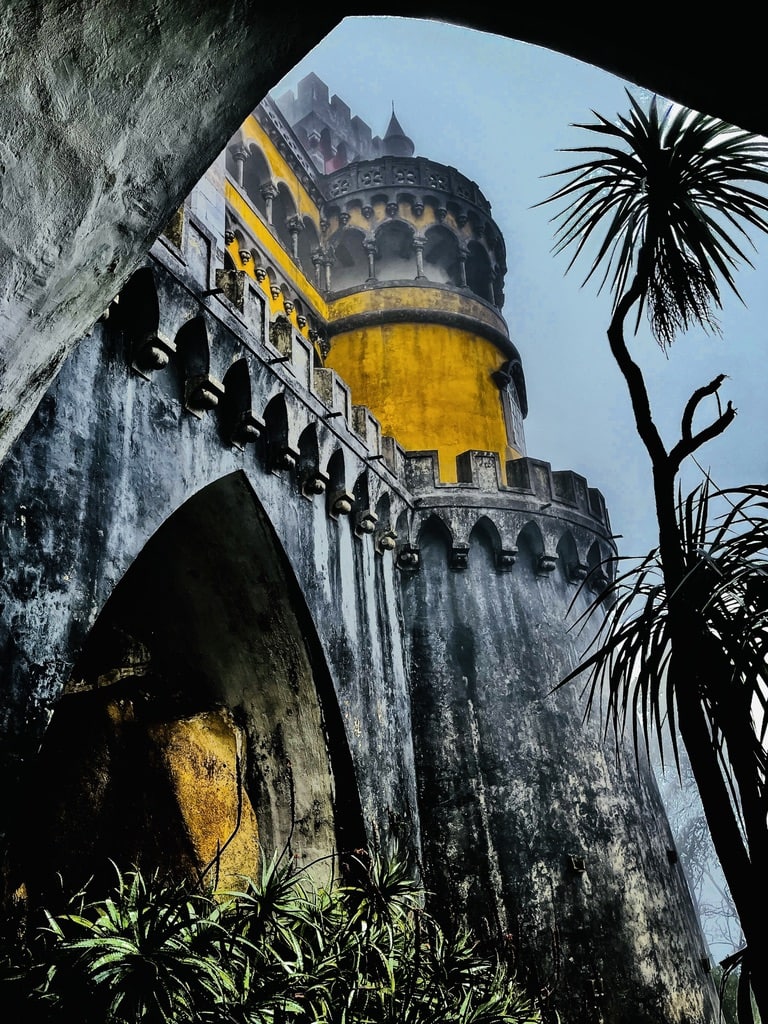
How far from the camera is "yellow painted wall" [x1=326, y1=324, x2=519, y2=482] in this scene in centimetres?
1116

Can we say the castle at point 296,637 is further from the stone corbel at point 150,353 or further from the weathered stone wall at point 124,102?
the weathered stone wall at point 124,102

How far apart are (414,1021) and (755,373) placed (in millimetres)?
168608

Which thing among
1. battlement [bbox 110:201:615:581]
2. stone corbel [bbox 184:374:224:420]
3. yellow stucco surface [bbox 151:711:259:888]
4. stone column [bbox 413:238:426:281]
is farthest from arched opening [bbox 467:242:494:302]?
yellow stucco surface [bbox 151:711:259:888]

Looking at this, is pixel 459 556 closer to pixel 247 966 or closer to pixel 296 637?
pixel 296 637

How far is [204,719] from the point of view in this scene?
623cm

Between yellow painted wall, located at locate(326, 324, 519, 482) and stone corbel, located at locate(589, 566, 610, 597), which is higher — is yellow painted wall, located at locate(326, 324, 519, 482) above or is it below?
above

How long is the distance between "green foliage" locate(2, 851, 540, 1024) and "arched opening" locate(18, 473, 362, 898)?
795 millimetres

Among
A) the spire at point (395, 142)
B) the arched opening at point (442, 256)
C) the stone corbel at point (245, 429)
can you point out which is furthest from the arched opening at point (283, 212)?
the spire at point (395, 142)

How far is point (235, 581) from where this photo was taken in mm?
6355

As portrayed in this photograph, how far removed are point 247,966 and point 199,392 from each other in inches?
144

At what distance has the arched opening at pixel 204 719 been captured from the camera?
5570mm

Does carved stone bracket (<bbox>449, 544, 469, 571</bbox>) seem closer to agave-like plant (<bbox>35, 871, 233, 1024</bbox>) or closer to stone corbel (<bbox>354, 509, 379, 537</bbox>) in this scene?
stone corbel (<bbox>354, 509, 379, 537</bbox>)

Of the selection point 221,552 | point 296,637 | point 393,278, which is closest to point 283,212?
point 393,278

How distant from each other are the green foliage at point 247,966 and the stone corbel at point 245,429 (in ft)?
10.3
